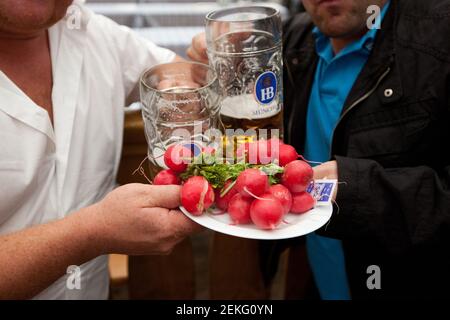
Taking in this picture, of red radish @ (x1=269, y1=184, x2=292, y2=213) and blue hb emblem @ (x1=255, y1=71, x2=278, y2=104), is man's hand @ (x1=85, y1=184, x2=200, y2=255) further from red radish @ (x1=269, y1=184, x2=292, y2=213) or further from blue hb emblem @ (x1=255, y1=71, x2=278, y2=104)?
blue hb emblem @ (x1=255, y1=71, x2=278, y2=104)

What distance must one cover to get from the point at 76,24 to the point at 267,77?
51cm

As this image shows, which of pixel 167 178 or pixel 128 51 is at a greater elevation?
pixel 128 51

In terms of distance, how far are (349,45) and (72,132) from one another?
739 millimetres

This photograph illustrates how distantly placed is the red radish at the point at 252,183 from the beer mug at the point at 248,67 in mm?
250

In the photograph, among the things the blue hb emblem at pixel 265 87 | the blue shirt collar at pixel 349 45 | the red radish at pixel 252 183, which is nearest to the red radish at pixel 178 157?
the red radish at pixel 252 183

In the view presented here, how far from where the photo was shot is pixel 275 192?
3.02 ft

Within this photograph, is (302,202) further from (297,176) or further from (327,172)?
(327,172)

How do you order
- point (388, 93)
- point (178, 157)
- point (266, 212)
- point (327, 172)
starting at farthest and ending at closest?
point (388, 93)
point (327, 172)
point (178, 157)
point (266, 212)

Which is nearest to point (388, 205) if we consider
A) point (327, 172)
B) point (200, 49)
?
point (327, 172)

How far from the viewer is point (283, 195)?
916 mm
